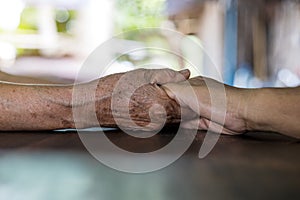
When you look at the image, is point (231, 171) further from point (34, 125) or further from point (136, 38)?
point (136, 38)

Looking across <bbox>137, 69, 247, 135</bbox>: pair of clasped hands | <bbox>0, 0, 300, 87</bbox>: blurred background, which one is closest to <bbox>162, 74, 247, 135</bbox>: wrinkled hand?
<bbox>137, 69, 247, 135</bbox>: pair of clasped hands

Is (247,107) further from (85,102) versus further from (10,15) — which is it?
(10,15)

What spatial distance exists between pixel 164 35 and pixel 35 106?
9.18ft

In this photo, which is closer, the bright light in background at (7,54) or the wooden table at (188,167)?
the wooden table at (188,167)

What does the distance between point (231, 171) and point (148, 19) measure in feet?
10.8

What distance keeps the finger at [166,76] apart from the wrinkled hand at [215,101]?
0.02m

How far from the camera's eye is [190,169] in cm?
62

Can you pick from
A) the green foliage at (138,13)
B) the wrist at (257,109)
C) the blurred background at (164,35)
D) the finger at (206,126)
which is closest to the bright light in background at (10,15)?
the blurred background at (164,35)

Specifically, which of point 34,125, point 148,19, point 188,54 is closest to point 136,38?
point 148,19

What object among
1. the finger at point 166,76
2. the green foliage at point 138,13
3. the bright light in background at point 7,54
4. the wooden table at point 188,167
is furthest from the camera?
the green foliage at point 138,13

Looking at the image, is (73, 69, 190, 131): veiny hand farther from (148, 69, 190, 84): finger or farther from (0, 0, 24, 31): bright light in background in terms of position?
(0, 0, 24, 31): bright light in background

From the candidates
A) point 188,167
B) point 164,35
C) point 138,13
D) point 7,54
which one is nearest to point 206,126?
point 188,167

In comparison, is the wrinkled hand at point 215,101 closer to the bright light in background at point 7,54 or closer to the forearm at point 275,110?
the forearm at point 275,110

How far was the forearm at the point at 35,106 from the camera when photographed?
3.04 ft
